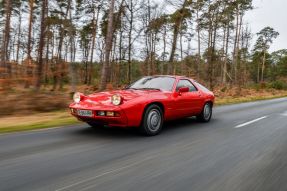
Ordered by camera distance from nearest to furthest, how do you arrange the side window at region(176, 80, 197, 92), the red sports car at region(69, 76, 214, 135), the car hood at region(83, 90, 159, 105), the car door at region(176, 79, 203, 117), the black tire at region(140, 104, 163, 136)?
the red sports car at region(69, 76, 214, 135) < the car hood at region(83, 90, 159, 105) < the black tire at region(140, 104, 163, 136) < the car door at region(176, 79, 203, 117) < the side window at region(176, 80, 197, 92)

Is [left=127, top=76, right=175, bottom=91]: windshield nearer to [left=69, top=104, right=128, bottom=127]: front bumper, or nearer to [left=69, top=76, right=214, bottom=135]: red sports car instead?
[left=69, top=76, right=214, bottom=135]: red sports car

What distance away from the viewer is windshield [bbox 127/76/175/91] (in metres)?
7.87

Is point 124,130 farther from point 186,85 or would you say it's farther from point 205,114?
point 205,114

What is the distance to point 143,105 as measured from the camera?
6.70 metres

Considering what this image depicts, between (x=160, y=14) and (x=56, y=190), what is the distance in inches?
1362

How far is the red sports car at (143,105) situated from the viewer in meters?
6.46

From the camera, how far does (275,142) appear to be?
263 inches

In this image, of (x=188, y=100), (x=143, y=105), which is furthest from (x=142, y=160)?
(x=188, y=100)

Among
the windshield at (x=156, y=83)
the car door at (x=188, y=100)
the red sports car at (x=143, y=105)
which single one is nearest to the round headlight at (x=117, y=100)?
the red sports car at (x=143, y=105)

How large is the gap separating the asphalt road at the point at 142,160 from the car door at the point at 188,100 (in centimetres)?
66

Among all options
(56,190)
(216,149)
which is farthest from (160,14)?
(56,190)

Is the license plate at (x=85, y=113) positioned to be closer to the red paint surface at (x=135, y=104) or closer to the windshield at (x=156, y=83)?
the red paint surface at (x=135, y=104)

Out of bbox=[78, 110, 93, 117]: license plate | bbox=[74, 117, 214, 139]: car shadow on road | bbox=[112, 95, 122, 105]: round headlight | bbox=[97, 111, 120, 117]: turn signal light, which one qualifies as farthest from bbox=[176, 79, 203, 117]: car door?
bbox=[78, 110, 93, 117]: license plate

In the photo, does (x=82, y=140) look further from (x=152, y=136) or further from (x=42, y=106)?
(x=42, y=106)
